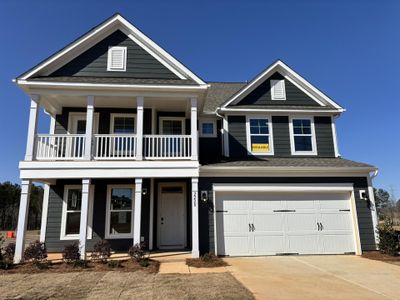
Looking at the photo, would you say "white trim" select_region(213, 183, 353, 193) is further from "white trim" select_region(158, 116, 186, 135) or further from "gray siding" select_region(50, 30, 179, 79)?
"gray siding" select_region(50, 30, 179, 79)

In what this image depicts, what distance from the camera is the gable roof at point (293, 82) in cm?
1291

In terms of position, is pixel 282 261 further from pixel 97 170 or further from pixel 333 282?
pixel 97 170

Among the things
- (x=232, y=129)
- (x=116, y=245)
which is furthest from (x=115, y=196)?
(x=232, y=129)

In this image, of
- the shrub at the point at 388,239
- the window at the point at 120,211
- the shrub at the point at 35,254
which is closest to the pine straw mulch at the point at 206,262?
the window at the point at 120,211

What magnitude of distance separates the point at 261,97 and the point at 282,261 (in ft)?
23.4

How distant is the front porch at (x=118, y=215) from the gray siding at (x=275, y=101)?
4.84 metres

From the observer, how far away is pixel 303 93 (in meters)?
13.2

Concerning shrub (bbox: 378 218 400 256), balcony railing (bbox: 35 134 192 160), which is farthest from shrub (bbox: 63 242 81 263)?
shrub (bbox: 378 218 400 256)

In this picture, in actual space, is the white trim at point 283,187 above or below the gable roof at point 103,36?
below

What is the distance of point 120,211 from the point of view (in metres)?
11.5

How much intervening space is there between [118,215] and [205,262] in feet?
14.8

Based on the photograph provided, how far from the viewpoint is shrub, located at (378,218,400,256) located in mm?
9922

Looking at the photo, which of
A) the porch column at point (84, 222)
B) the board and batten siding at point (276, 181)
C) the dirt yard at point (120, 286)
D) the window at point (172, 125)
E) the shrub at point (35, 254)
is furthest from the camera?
the window at point (172, 125)

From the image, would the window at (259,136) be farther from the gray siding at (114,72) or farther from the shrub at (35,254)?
the shrub at (35,254)
